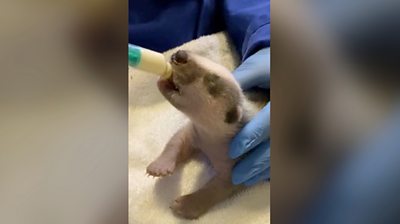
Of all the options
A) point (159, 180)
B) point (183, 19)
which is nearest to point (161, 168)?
point (159, 180)

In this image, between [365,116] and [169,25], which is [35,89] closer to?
[365,116]

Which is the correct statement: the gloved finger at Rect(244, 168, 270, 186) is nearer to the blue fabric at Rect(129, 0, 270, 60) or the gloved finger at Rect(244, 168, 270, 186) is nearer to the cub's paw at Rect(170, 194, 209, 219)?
the cub's paw at Rect(170, 194, 209, 219)

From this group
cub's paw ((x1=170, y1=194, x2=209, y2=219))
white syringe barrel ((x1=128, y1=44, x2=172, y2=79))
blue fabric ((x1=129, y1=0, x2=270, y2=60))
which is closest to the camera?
white syringe barrel ((x1=128, y1=44, x2=172, y2=79))

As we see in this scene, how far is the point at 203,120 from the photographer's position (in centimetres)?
67

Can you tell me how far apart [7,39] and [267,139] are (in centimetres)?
36

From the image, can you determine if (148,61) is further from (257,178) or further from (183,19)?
(183,19)

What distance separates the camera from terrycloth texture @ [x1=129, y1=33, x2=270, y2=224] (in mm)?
689

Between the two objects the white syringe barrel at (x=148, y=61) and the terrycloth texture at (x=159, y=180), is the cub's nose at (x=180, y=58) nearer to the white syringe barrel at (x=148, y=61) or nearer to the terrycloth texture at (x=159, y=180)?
the white syringe barrel at (x=148, y=61)

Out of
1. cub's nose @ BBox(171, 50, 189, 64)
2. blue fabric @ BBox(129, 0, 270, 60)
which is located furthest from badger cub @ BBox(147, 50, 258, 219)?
blue fabric @ BBox(129, 0, 270, 60)

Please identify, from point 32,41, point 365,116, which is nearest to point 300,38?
point 365,116

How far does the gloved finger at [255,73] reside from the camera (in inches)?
29.0

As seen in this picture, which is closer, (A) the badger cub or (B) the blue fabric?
(A) the badger cub

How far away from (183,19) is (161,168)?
349 millimetres

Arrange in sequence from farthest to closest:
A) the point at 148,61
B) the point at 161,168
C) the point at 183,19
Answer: the point at 183,19
the point at 161,168
the point at 148,61
